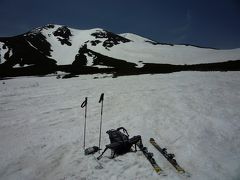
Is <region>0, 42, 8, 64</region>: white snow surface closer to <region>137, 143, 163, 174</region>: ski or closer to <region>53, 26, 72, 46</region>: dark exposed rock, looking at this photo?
<region>53, 26, 72, 46</region>: dark exposed rock

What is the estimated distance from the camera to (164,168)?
8266 millimetres

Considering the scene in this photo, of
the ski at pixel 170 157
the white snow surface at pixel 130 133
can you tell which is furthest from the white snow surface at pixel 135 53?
the ski at pixel 170 157

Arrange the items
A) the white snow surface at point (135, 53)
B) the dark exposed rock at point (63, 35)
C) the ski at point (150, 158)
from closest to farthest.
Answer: the ski at point (150, 158)
the white snow surface at point (135, 53)
the dark exposed rock at point (63, 35)

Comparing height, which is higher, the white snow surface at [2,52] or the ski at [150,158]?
the white snow surface at [2,52]

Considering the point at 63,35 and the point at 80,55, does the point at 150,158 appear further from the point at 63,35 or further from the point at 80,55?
the point at 63,35

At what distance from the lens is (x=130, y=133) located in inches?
469

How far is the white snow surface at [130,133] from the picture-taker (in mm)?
8344

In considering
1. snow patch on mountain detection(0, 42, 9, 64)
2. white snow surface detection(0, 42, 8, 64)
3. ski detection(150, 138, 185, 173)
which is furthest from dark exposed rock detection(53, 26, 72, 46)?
ski detection(150, 138, 185, 173)

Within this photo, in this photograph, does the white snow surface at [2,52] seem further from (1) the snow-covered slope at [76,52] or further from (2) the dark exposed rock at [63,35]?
(2) the dark exposed rock at [63,35]

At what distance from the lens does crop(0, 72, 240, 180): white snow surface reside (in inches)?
328

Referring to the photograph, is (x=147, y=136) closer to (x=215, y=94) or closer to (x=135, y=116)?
(x=135, y=116)

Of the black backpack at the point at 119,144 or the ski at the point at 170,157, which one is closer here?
the ski at the point at 170,157

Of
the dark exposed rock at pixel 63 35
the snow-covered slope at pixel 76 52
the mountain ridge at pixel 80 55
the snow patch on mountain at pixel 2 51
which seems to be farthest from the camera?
the dark exposed rock at pixel 63 35

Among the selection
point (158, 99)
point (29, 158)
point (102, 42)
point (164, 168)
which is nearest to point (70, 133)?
point (29, 158)
